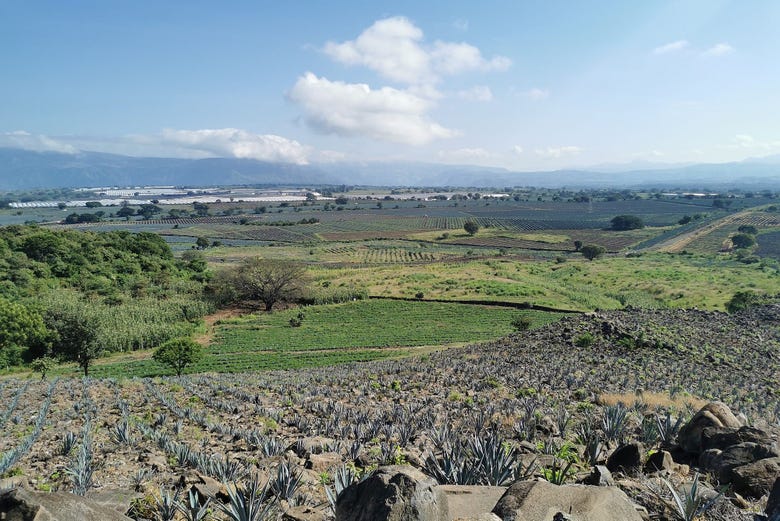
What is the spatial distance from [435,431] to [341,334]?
1382 inches

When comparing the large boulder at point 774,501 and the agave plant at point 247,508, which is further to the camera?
the agave plant at point 247,508

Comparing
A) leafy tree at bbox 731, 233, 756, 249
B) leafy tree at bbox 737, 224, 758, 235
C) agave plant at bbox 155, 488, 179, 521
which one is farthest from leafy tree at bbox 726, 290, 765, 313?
leafy tree at bbox 737, 224, 758, 235

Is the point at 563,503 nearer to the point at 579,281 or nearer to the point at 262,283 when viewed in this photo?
the point at 262,283

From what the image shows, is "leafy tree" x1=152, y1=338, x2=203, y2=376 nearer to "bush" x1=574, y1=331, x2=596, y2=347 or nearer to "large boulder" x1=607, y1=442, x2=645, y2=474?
"bush" x1=574, y1=331, x2=596, y2=347

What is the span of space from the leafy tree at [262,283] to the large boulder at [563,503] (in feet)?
186

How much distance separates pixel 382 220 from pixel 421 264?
88825 mm

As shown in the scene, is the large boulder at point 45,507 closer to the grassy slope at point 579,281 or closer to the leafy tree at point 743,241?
the grassy slope at point 579,281

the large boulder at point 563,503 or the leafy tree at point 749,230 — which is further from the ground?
the large boulder at point 563,503

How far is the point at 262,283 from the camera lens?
59125 mm

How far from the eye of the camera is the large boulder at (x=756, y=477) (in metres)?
6.00

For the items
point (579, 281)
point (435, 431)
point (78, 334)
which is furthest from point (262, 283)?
point (435, 431)

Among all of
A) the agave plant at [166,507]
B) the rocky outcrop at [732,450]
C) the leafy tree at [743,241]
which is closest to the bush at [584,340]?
the rocky outcrop at [732,450]

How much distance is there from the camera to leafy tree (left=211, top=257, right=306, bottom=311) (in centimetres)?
5938

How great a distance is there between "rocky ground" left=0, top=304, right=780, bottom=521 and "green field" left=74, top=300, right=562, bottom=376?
1213 cm
